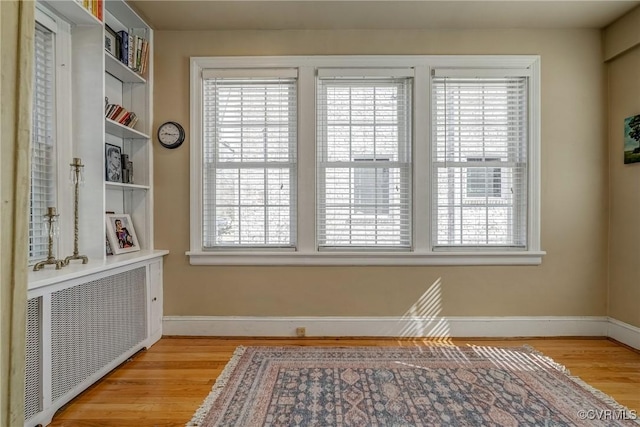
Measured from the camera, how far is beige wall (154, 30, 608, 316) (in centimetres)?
301

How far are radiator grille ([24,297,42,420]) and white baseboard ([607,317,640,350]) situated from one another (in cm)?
402

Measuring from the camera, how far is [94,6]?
229 centimetres

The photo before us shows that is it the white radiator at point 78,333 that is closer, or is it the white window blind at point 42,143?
the white radiator at point 78,333

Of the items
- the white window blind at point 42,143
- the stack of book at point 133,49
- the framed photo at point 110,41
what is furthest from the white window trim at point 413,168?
the white window blind at point 42,143

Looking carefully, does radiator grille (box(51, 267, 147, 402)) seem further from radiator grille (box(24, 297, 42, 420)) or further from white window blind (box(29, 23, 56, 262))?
white window blind (box(29, 23, 56, 262))

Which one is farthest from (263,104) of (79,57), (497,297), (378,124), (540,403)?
(540,403)

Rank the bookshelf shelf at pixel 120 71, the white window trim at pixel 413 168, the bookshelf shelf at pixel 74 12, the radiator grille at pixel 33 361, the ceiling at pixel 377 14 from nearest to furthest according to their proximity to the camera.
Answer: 1. the radiator grille at pixel 33 361
2. the bookshelf shelf at pixel 74 12
3. the bookshelf shelf at pixel 120 71
4. the ceiling at pixel 377 14
5. the white window trim at pixel 413 168

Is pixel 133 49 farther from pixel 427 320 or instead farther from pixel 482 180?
pixel 427 320

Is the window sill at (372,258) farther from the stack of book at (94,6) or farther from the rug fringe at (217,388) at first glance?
the stack of book at (94,6)

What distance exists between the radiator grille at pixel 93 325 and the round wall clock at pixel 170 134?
3.54 feet

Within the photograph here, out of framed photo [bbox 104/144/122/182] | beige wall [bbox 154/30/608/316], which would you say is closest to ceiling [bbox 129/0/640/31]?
beige wall [bbox 154/30/608/316]

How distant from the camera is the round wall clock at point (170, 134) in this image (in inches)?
119

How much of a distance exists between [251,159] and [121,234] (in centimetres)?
120

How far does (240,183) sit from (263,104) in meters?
0.71
